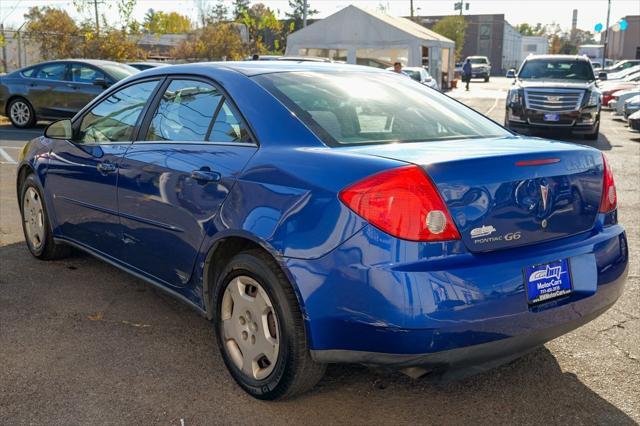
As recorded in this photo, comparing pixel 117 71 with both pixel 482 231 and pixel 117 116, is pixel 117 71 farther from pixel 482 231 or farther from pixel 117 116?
pixel 482 231

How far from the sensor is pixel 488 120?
4.02 metres

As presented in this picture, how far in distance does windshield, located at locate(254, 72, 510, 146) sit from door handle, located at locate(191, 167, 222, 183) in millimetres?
483

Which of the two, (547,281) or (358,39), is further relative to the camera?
(358,39)

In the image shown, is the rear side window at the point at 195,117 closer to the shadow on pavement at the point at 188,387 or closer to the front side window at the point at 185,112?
the front side window at the point at 185,112

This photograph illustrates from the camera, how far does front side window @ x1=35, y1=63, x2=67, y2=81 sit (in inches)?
578

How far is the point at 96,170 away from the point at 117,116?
1.25ft

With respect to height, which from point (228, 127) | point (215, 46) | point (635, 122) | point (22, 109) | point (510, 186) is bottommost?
point (635, 122)

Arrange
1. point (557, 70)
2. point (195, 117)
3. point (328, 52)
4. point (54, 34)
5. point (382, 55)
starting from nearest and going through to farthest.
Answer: point (195, 117), point (557, 70), point (54, 34), point (328, 52), point (382, 55)

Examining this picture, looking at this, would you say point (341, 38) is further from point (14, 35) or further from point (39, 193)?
point (39, 193)

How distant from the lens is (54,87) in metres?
14.7

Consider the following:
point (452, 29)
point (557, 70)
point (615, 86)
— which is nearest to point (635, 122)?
point (557, 70)

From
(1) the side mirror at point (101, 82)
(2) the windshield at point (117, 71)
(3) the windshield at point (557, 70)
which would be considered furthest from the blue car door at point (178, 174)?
(3) the windshield at point (557, 70)

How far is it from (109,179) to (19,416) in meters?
1.59

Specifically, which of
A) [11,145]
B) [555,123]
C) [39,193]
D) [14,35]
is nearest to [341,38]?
[14,35]
